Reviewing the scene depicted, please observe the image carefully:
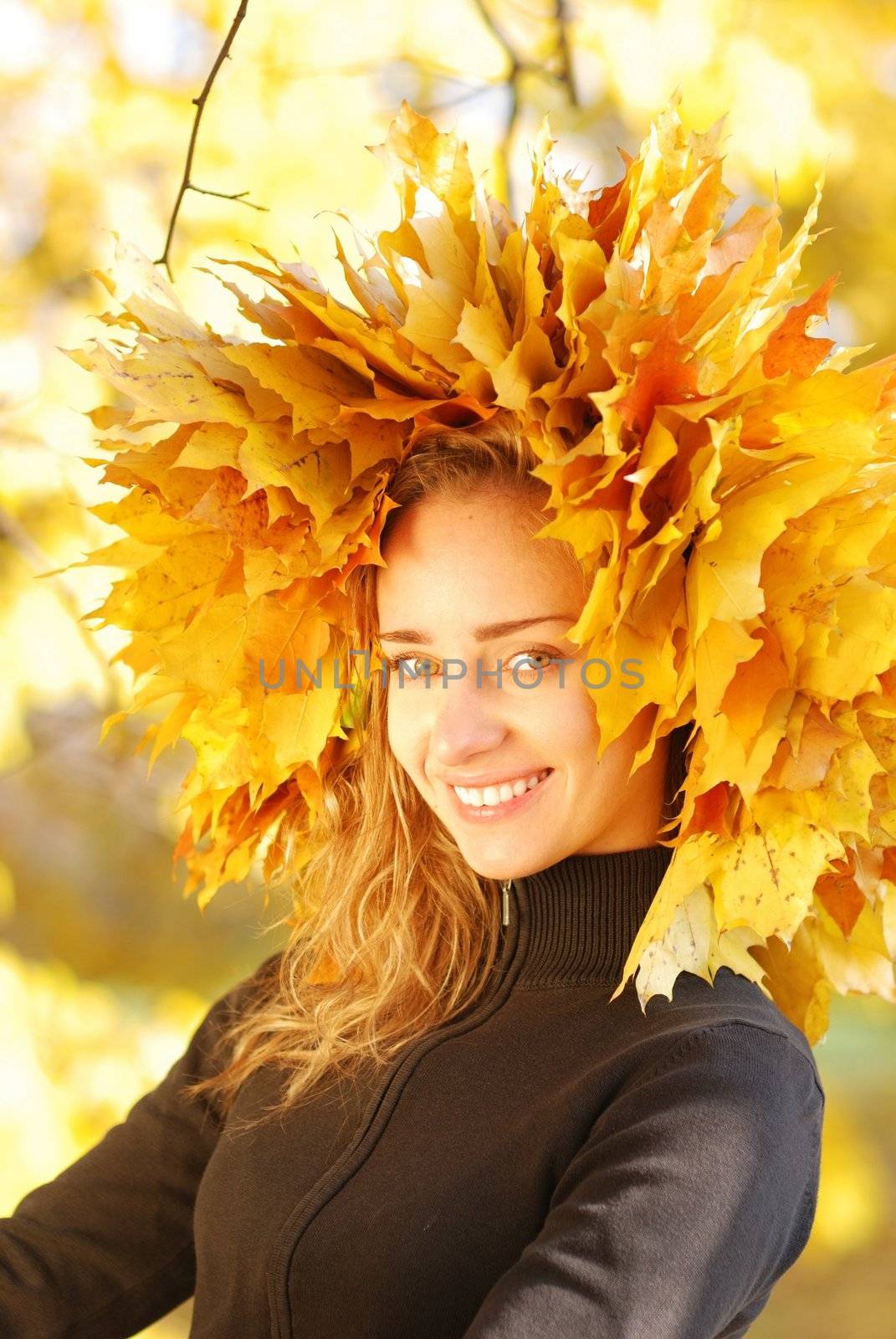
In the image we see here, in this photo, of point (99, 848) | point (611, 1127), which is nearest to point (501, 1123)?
point (611, 1127)

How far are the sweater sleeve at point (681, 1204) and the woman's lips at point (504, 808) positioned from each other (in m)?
0.21

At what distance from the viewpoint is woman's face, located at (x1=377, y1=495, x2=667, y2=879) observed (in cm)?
100

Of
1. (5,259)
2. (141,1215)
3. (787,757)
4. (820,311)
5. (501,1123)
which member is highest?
(5,259)

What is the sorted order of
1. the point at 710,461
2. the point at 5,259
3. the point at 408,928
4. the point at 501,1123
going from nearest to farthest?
the point at 710,461, the point at 501,1123, the point at 408,928, the point at 5,259

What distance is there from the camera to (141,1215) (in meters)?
1.25

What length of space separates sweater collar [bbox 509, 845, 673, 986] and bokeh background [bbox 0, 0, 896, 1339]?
789 mm

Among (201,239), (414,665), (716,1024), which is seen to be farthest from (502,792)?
(201,239)

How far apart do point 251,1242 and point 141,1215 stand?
0.79 feet

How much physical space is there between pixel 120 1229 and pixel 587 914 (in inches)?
20.5

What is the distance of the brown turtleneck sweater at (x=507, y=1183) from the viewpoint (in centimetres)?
80

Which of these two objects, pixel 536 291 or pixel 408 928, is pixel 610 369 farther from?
pixel 408 928

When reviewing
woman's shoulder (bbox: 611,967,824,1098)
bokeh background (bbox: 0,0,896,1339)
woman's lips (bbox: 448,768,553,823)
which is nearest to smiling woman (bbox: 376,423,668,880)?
woman's lips (bbox: 448,768,553,823)

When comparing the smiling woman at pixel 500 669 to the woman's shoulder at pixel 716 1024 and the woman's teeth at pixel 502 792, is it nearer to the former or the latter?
the woman's teeth at pixel 502 792

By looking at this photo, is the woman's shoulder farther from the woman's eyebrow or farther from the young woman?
the woman's eyebrow
